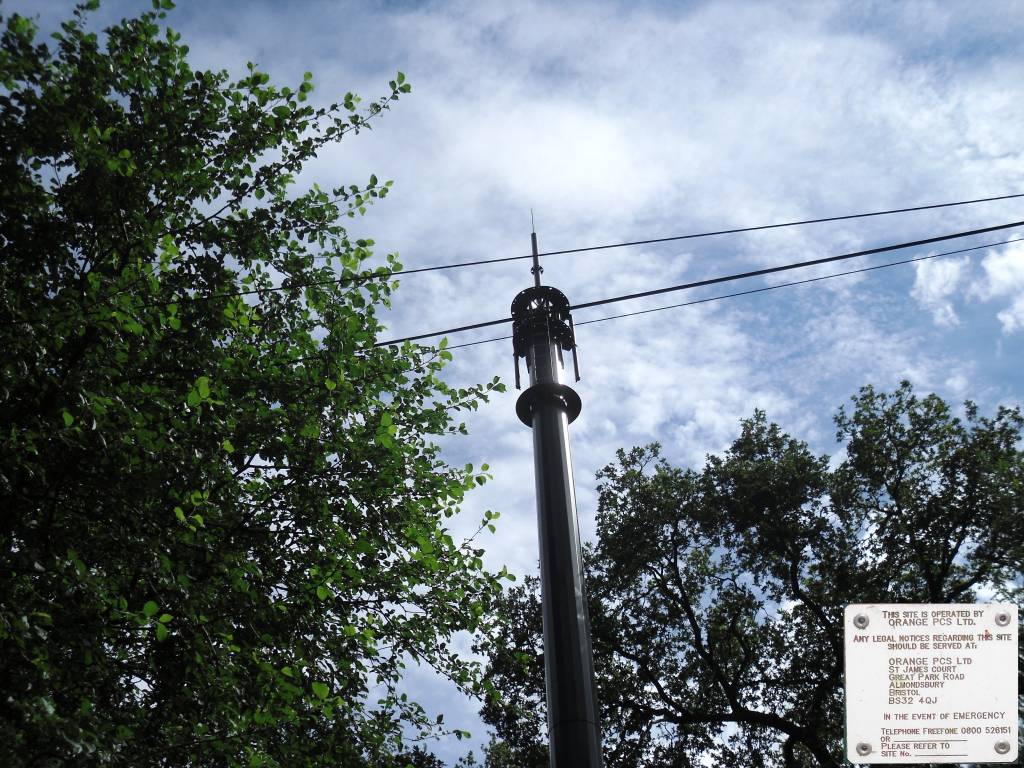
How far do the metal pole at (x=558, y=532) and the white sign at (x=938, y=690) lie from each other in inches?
57.9

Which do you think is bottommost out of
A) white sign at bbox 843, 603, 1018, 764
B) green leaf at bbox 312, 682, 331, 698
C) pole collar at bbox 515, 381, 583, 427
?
white sign at bbox 843, 603, 1018, 764

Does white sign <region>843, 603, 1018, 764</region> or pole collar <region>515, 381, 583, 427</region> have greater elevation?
pole collar <region>515, 381, 583, 427</region>

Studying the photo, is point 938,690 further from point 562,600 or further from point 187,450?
point 187,450

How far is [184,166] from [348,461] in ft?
12.5

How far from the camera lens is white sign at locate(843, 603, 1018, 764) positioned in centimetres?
374

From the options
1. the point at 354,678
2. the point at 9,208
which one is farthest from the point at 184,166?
the point at 354,678

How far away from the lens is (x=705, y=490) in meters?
22.0

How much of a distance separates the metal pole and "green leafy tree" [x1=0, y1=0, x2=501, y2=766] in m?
2.85

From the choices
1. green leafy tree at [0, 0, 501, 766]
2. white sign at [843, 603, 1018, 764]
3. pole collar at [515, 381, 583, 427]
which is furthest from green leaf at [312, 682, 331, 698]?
white sign at [843, 603, 1018, 764]

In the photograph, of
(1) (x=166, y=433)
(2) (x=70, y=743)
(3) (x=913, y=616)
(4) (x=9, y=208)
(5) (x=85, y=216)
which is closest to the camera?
(3) (x=913, y=616)

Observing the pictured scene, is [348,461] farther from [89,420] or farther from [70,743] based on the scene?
[70,743]

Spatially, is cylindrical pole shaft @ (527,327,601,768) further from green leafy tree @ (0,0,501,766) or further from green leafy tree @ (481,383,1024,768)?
green leafy tree @ (481,383,1024,768)

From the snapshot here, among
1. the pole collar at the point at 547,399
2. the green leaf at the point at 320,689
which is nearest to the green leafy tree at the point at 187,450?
the green leaf at the point at 320,689

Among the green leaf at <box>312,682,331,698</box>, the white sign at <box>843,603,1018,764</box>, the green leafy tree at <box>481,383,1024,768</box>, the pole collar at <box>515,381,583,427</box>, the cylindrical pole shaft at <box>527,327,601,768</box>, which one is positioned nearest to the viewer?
the white sign at <box>843,603,1018,764</box>
